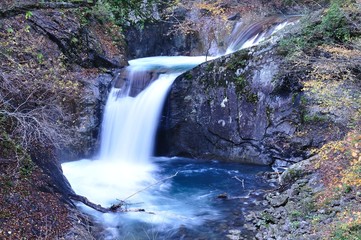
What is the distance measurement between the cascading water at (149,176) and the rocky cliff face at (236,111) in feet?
1.49

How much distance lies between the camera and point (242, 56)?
969cm

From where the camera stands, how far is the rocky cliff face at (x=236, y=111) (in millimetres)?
9000

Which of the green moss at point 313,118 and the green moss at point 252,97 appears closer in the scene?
the green moss at point 313,118

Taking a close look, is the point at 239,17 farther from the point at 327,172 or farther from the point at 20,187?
the point at 20,187

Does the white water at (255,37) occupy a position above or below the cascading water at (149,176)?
above

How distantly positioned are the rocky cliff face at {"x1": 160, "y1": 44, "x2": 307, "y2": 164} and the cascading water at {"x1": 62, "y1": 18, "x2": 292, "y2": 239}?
0.46 meters

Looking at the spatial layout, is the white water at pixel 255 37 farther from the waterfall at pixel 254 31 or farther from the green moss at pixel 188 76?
the green moss at pixel 188 76

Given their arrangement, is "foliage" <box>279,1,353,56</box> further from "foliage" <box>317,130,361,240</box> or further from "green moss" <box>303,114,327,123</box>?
"foliage" <box>317,130,361,240</box>

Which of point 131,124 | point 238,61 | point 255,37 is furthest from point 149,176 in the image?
point 255,37

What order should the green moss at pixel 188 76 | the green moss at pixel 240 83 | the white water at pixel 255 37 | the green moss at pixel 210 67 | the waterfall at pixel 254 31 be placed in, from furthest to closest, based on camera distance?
the waterfall at pixel 254 31 < the white water at pixel 255 37 < the green moss at pixel 188 76 < the green moss at pixel 210 67 < the green moss at pixel 240 83

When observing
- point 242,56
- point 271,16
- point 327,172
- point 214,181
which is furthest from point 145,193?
point 271,16

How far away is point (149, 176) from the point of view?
8984 mm

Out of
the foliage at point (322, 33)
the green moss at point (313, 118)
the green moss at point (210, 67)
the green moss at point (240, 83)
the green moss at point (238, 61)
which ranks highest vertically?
the foliage at point (322, 33)

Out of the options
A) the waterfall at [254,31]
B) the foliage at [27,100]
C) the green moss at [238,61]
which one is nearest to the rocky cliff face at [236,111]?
the green moss at [238,61]
